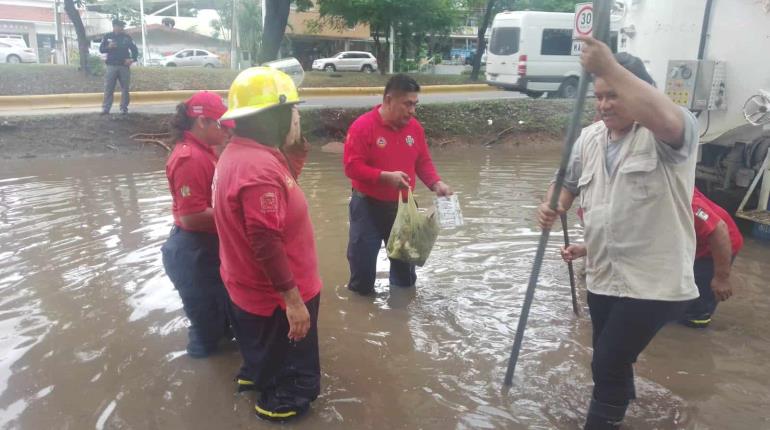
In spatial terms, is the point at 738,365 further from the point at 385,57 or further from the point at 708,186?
the point at 385,57

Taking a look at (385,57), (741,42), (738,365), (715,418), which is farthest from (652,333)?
(385,57)

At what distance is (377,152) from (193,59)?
36.8m

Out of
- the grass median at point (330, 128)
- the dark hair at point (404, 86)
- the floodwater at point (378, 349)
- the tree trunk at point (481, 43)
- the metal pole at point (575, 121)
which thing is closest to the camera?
the metal pole at point (575, 121)

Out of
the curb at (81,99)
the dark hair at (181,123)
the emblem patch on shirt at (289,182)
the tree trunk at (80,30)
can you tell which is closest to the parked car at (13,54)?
the tree trunk at (80,30)

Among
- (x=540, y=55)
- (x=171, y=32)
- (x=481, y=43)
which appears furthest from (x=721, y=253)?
(x=171, y=32)

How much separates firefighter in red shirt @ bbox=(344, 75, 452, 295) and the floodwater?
1.12 feet

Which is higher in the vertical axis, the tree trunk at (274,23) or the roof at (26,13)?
the roof at (26,13)

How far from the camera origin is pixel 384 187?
4.85 meters

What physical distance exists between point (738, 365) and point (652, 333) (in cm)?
171

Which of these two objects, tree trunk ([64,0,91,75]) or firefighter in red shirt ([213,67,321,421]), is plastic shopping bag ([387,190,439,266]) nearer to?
firefighter in red shirt ([213,67,321,421])

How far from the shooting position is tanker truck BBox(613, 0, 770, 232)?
5.92m

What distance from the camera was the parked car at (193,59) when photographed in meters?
38.0

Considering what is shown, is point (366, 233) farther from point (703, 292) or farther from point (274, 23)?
point (274, 23)

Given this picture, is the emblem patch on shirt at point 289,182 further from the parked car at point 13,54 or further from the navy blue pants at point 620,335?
the parked car at point 13,54
